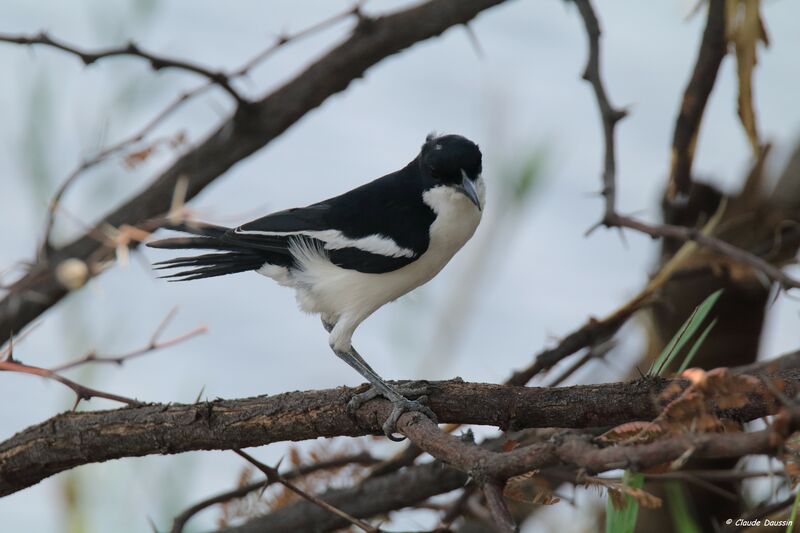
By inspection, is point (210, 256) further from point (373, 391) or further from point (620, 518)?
point (620, 518)

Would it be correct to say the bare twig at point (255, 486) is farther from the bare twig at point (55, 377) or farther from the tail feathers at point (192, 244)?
the tail feathers at point (192, 244)

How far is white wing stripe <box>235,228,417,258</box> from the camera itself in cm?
269

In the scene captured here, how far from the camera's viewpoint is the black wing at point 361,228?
2.70m

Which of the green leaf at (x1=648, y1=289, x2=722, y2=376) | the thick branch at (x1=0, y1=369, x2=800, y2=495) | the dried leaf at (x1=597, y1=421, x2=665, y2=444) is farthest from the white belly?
the dried leaf at (x1=597, y1=421, x2=665, y2=444)

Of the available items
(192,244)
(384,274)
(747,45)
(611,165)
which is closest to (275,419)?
(384,274)

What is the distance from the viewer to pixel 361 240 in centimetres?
275

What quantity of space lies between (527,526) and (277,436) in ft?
6.21

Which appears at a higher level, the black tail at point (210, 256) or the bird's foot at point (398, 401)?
the black tail at point (210, 256)

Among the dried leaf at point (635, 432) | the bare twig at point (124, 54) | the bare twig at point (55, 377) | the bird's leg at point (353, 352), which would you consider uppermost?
the bare twig at point (124, 54)

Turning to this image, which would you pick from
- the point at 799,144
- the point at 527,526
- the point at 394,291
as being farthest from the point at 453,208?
the point at 799,144

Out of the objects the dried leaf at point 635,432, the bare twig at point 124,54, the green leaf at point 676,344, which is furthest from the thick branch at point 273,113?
the dried leaf at point 635,432

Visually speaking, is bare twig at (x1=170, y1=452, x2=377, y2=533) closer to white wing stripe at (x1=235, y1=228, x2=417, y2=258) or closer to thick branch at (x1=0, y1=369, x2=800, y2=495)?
thick branch at (x1=0, y1=369, x2=800, y2=495)

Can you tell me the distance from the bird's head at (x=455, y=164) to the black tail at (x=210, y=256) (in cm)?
54

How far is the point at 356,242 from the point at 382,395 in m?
0.52
